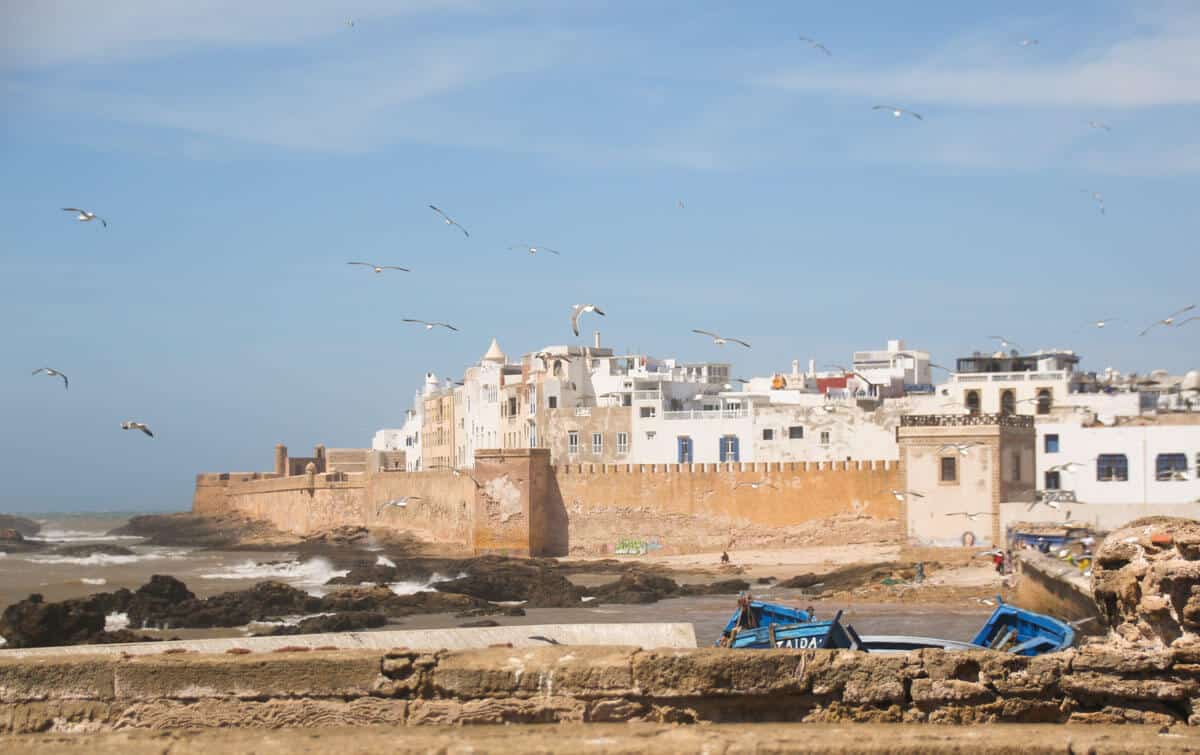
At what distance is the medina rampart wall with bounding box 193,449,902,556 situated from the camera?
3831 centimetres

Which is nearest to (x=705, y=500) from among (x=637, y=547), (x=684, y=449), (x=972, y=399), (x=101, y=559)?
(x=637, y=547)

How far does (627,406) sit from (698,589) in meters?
16.8

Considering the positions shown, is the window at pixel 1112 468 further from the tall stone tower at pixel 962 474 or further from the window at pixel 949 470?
the window at pixel 949 470

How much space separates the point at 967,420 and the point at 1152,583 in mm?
26844

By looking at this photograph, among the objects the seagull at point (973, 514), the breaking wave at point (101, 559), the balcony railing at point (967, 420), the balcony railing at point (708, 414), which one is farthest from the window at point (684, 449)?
the breaking wave at point (101, 559)

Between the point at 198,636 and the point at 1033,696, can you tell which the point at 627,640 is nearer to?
the point at 198,636

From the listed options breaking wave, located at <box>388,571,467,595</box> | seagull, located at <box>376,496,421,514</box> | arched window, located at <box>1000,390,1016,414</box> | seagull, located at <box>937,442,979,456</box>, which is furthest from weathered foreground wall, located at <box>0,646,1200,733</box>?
seagull, located at <box>376,496,421,514</box>

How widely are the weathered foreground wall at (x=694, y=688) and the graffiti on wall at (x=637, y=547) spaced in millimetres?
33381

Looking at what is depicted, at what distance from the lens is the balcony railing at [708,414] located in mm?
44906

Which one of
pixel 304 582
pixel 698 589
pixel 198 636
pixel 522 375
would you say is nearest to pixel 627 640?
pixel 198 636

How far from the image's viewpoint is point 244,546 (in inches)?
2405

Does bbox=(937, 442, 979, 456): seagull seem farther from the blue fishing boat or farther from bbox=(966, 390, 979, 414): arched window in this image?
the blue fishing boat

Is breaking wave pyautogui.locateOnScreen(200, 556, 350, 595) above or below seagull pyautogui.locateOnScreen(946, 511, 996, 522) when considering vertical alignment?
below

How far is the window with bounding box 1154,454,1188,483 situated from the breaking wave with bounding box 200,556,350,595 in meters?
18.4
